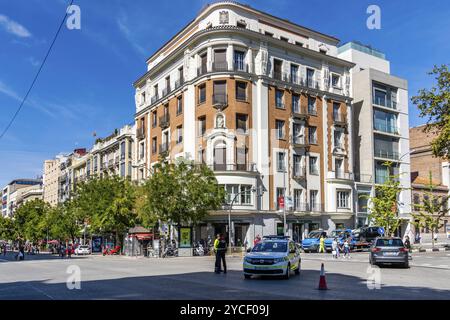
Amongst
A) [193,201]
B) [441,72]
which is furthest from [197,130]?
[441,72]

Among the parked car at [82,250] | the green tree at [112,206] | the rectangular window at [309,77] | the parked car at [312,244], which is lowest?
the parked car at [82,250]

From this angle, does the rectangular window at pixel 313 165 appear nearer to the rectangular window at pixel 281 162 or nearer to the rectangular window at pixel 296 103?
the rectangular window at pixel 281 162

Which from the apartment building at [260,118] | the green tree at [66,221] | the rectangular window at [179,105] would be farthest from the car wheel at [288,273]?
the green tree at [66,221]

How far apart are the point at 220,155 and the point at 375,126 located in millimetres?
23060

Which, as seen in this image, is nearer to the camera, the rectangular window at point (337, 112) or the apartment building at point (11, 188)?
the rectangular window at point (337, 112)

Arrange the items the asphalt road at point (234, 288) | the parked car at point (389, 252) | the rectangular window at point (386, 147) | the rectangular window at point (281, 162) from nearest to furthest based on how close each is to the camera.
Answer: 1. the asphalt road at point (234, 288)
2. the parked car at point (389, 252)
3. the rectangular window at point (281, 162)
4. the rectangular window at point (386, 147)

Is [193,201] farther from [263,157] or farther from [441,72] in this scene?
[441,72]

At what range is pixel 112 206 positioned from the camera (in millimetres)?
52062

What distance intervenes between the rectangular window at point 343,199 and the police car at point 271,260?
3811cm

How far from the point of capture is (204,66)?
2072 inches

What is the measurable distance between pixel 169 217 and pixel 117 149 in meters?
35.1

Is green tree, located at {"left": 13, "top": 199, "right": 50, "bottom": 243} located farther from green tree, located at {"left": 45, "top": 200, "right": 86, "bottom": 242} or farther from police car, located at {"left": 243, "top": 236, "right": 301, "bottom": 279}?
police car, located at {"left": 243, "top": 236, "right": 301, "bottom": 279}

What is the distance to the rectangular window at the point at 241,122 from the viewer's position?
51.2m

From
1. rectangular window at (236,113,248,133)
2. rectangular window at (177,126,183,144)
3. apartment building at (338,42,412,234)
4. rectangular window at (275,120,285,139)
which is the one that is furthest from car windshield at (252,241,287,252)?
apartment building at (338,42,412,234)
